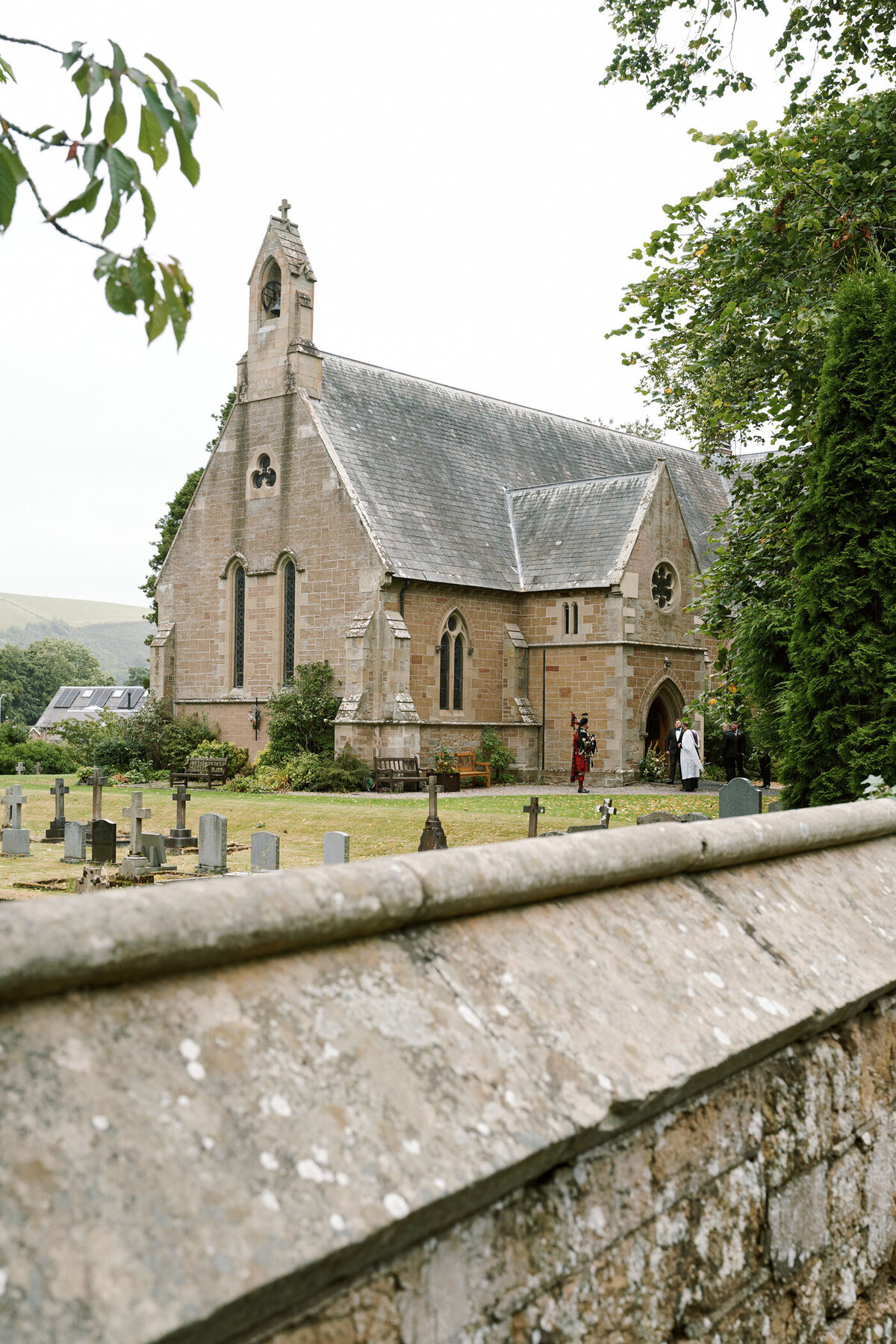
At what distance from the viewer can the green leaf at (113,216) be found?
275 cm

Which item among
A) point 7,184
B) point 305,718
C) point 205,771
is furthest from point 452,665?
point 7,184

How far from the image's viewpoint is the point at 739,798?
1121 cm

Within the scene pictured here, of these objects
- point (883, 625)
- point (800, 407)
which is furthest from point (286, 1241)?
point (800, 407)

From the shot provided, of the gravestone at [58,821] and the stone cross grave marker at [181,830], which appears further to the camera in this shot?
the gravestone at [58,821]

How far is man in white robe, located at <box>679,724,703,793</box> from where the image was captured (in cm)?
2528

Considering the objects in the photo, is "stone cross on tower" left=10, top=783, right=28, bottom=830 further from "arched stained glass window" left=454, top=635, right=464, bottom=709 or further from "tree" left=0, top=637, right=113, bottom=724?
"tree" left=0, top=637, right=113, bottom=724

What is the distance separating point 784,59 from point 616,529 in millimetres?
17173

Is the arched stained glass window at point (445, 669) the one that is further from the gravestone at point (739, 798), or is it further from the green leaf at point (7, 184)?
the green leaf at point (7, 184)

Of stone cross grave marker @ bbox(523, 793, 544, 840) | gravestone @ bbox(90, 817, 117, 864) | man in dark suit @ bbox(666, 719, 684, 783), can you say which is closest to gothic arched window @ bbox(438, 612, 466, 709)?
man in dark suit @ bbox(666, 719, 684, 783)

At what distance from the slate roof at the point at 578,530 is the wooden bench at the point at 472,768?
4.96 metres

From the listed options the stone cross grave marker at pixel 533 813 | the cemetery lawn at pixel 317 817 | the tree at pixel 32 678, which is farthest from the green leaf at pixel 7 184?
the tree at pixel 32 678

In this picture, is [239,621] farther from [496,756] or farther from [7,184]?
[7,184]

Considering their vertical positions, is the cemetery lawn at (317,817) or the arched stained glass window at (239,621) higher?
the arched stained glass window at (239,621)

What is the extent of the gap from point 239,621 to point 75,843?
1661cm
